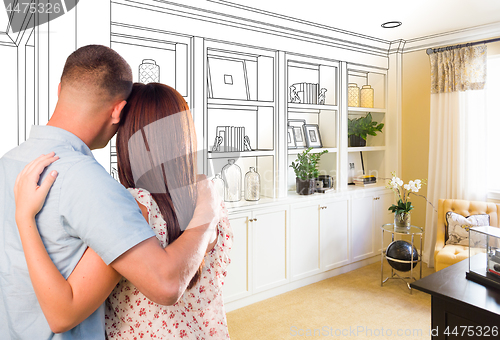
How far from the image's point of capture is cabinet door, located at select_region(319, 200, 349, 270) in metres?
3.79

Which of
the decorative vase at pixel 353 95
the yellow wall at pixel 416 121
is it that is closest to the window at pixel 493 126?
the yellow wall at pixel 416 121

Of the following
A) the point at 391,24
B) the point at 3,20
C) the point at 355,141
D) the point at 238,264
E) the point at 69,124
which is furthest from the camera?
the point at 355,141

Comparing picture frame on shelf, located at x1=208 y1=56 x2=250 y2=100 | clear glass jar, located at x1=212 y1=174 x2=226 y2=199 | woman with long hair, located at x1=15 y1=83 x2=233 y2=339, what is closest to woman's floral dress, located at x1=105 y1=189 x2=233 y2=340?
woman with long hair, located at x1=15 y1=83 x2=233 y2=339

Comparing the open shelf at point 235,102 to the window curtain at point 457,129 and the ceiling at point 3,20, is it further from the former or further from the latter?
the window curtain at point 457,129

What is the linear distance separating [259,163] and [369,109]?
5.57 feet

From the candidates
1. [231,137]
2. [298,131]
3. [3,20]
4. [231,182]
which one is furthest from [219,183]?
[3,20]

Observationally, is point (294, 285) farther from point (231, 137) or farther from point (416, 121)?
point (416, 121)

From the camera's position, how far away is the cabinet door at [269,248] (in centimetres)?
323

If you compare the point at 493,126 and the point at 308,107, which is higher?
the point at 308,107

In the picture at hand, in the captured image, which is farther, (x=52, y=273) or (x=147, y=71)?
(x=147, y=71)

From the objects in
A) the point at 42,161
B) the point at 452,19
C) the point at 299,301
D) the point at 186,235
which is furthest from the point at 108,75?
the point at 452,19

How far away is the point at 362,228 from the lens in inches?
165

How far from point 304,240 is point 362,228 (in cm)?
99

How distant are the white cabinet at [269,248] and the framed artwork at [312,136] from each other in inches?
38.5
